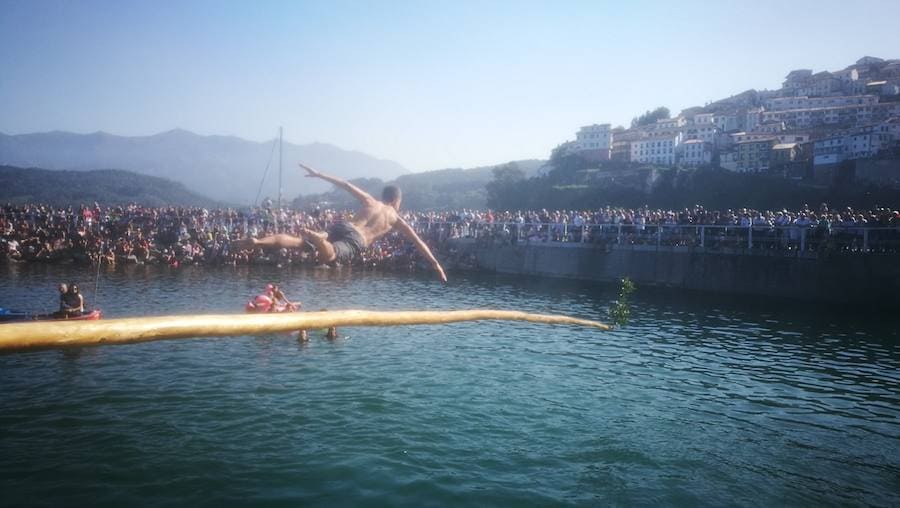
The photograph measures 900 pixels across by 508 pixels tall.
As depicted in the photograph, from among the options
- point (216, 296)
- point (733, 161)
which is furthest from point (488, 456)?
point (733, 161)

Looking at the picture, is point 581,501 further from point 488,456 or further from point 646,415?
point 646,415

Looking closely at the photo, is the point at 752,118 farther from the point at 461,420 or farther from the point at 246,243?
the point at 246,243

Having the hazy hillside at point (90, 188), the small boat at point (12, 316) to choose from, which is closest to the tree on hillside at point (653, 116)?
the hazy hillside at point (90, 188)

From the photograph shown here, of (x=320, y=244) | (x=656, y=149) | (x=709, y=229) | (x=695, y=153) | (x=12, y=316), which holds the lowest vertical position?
(x=12, y=316)

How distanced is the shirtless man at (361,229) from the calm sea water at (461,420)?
346 cm

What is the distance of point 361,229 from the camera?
28.3 feet

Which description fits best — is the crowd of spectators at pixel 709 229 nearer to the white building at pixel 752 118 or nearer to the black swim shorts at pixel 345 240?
the black swim shorts at pixel 345 240

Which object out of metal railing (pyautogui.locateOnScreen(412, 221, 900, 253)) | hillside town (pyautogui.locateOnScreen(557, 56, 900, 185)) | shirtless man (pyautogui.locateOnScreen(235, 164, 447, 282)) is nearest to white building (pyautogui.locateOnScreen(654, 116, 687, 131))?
hillside town (pyautogui.locateOnScreen(557, 56, 900, 185))

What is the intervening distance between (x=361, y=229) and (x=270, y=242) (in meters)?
2.17

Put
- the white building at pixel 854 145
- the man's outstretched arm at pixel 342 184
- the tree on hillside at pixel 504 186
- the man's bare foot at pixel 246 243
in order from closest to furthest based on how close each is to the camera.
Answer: the man's bare foot at pixel 246 243, the man's outstretched arm at pixel 342 184, the white building at pixel 854 145, the tree on hillside at pixel 504 186

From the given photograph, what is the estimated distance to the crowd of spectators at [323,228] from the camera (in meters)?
27.4

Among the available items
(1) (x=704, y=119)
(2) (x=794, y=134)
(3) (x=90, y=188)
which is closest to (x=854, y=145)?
(2) (x=794, y=134)

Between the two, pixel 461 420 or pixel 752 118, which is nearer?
pixel 461 420

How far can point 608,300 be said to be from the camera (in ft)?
89.1
